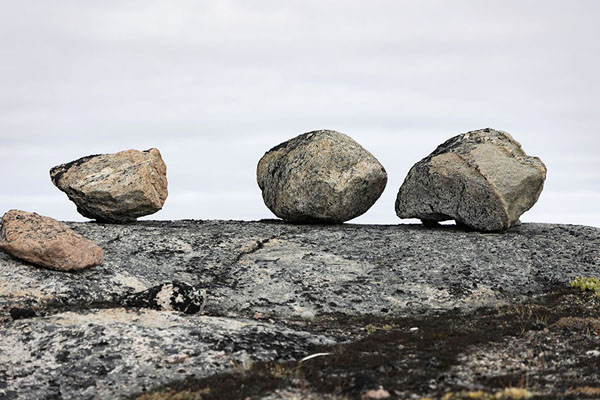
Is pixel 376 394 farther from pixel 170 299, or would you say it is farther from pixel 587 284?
pixel 587 284

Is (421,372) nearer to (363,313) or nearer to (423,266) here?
(363,313)

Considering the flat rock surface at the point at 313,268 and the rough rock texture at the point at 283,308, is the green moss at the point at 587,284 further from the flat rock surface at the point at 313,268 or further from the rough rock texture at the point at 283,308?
the rough rock texture at the point at 283,308

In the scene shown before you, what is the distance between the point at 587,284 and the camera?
19078 millimetres

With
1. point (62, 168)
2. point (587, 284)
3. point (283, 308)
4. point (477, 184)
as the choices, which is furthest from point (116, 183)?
point (587, 284)

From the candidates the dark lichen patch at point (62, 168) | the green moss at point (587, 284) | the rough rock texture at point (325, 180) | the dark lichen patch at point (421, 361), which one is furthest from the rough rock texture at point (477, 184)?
the dark lichen patch at point (62, 168)

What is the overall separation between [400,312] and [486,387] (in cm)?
715

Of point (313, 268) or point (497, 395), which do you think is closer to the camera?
point (497, 395)

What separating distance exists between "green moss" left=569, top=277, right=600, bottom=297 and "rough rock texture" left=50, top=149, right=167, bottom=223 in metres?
14.8

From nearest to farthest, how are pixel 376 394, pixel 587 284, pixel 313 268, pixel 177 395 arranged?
pixel 376 394, pixel 177 395, pixel 587 284, pixel 313 268

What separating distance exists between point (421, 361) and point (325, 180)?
12.2 m

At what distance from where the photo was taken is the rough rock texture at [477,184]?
76.4 feet

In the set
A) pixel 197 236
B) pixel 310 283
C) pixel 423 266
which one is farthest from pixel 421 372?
pixel 197 236

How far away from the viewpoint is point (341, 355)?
12.9m

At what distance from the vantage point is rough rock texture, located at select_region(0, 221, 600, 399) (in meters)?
12.3
